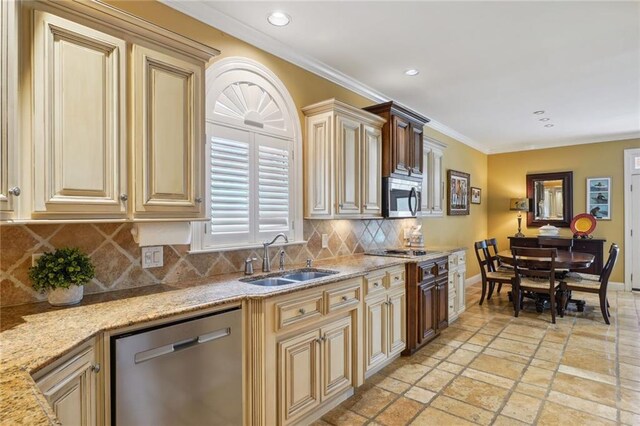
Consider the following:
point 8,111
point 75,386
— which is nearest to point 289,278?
point 75,386

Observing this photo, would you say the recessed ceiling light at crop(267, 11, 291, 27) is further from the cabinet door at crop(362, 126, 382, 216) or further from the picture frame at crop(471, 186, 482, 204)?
the picture frame at crop(471, 186, 482, 204)

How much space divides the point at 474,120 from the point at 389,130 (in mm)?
2500

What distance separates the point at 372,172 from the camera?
3.59m

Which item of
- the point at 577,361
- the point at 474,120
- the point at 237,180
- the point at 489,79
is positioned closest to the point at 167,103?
the point at 237,180

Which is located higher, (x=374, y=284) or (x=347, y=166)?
(x=347, y=166)

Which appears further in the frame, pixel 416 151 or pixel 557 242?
pixel 557 242

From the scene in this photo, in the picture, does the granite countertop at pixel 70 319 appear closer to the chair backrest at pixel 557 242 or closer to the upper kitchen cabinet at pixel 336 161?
the upper kitchen cabinet at pixel 336 161

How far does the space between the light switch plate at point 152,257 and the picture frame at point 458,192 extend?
4.94 metres

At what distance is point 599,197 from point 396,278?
18.3 ft

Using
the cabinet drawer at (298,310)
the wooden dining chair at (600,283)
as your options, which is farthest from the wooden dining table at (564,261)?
the cabinet drawer at (298,310)

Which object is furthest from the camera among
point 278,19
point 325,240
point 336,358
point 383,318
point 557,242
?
point 557,242

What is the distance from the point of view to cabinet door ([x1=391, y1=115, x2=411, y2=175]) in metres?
3.76

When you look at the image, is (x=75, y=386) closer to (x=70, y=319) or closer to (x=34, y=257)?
(x=70, y=319)

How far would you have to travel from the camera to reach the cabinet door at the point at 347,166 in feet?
10.4
